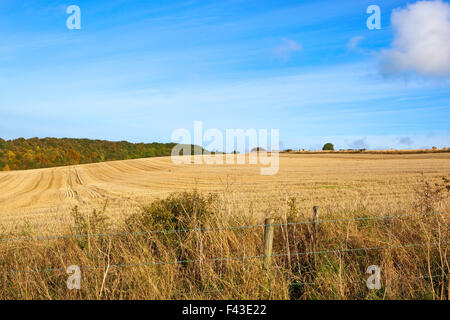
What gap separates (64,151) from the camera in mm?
76438

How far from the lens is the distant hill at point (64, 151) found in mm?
65938

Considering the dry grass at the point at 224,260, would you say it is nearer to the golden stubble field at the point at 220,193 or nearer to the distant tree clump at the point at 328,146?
the golden stubble field at the point at 220,193

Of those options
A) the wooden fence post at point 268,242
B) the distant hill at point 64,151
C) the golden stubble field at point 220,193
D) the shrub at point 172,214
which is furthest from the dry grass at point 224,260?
the distant hill at point 64,151

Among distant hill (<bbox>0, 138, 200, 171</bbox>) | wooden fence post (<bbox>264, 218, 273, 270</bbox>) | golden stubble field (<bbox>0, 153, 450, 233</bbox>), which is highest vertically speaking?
distant hill (<bbox>0, 138, 200, 171</bbox>)

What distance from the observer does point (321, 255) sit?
558cm

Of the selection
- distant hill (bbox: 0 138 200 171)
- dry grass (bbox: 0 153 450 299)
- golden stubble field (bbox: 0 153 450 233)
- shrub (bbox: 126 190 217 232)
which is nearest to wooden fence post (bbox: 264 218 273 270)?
dry grass (bbox: 0 153 450 299)

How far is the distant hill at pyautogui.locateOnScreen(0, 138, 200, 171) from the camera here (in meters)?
65.9

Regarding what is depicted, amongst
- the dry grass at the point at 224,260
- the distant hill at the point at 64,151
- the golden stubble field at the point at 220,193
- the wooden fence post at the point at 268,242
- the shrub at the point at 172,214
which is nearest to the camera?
the dry grass at the point at 224,260

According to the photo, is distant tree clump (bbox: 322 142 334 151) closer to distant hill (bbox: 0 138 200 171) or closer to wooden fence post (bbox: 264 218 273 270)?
distant hill (bbox: 0 138 200 171)

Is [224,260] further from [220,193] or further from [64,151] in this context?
[64,151]

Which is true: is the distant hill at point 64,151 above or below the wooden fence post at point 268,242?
above

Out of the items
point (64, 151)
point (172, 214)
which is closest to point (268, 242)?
point (172, 214)
